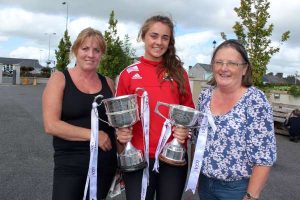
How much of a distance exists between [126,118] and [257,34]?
40.2ft

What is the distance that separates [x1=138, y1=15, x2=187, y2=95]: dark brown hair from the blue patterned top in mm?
520

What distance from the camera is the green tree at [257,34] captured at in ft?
47.2

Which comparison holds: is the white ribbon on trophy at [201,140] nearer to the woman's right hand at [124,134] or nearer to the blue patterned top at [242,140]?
the blue patterned top at [242,140]

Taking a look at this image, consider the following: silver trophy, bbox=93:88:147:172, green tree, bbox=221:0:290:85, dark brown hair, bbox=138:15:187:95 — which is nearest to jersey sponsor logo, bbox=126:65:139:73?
dark brown hair, bbox=138:15:187:95

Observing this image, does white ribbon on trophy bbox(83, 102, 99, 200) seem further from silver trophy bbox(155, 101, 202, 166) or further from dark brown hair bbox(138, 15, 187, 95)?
dark brown hair bbox(138, 15, 187, 95)

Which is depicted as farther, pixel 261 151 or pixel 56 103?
pixel 56 103

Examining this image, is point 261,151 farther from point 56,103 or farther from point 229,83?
point 56,103

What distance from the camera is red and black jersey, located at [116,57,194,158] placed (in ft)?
10.7

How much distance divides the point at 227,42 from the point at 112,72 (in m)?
23.1

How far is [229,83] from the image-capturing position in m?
2.94

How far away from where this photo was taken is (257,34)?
570 inches

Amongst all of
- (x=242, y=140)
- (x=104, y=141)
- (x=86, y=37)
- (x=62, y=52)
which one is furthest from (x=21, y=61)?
(x=242, y=140)

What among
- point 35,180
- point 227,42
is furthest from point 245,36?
point 227,42

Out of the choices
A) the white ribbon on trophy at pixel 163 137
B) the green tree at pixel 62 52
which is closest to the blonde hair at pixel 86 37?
the white ribbon on trophy at pixel 163 137
